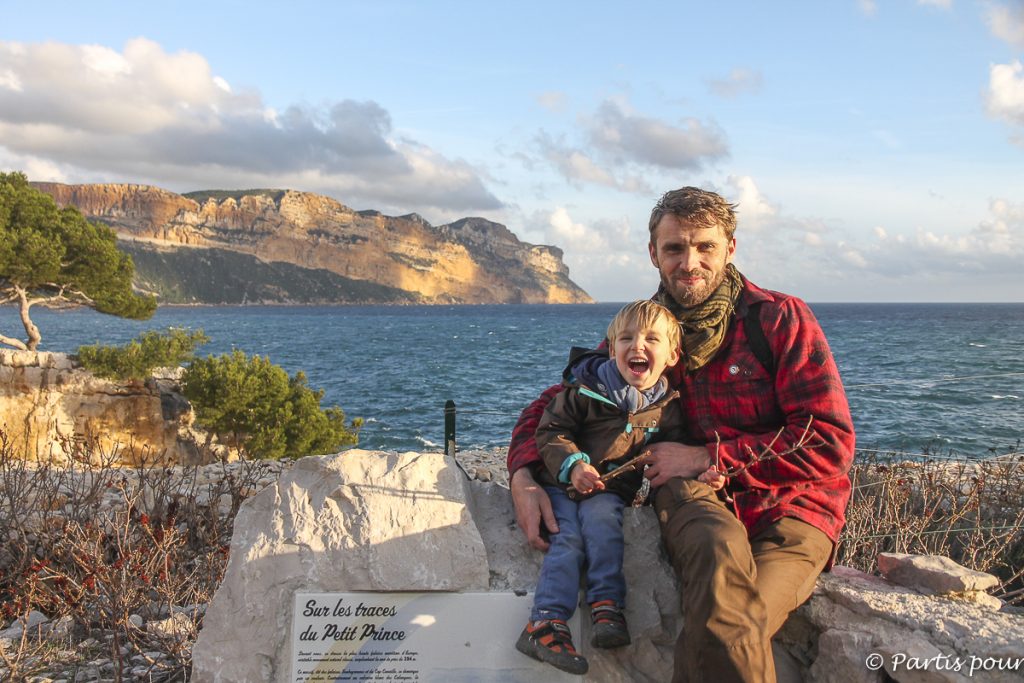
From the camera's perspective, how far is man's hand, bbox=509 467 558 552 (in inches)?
115

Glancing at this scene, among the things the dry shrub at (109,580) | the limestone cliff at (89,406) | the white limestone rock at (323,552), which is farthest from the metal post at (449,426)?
the limestone cliff at (89,406)

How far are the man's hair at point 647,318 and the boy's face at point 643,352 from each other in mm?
11

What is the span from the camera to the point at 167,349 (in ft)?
49.8

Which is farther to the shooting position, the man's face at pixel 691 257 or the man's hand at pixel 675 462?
the man's face at pixel 691 257

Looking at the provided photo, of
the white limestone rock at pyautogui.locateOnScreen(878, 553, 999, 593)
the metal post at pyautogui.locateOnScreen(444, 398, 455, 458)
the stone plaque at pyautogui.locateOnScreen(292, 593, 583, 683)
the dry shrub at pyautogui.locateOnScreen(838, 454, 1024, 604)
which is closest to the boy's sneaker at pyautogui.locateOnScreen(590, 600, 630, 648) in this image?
the stone plaque at pyautogui.locateOnScreen(292, 593, 583, 683)

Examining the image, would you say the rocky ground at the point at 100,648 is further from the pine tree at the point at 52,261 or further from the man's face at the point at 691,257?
the pine tree at the point at 52,261

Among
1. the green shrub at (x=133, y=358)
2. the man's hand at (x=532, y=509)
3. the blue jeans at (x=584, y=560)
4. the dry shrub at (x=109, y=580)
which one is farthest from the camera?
the green shrub at (x=133, y=358)

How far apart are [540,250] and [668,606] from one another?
19574cm

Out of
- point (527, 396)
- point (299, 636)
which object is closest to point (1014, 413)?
point (527, 396)

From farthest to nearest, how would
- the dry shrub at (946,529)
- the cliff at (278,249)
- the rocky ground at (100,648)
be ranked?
the cliff at (278,249) < the dry shrub at (946,529) < the rocky ground at (100,648)

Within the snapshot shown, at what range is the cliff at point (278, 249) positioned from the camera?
480 feet

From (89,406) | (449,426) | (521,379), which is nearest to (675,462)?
(449,426)

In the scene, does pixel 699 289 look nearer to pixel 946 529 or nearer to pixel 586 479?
pixel 586 479

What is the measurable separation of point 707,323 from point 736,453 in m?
0.51
